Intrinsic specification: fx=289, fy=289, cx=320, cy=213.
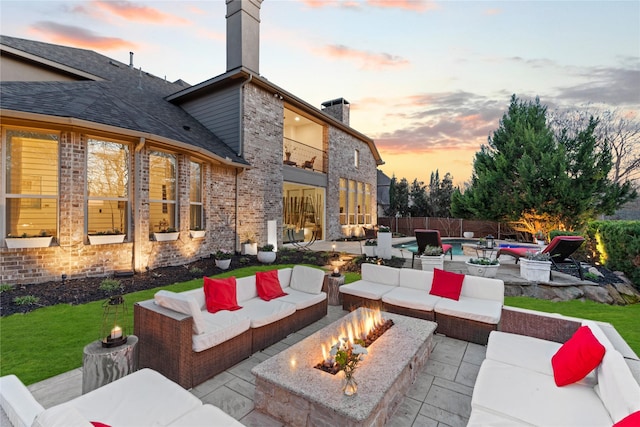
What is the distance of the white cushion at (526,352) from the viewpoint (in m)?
2.50

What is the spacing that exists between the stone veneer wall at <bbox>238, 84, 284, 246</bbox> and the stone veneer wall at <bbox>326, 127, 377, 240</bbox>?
13.3 ft

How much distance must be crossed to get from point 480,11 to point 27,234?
1154 cm

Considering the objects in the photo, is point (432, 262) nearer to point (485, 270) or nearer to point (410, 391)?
point (485, 270)

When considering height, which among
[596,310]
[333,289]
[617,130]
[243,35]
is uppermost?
[243,35]

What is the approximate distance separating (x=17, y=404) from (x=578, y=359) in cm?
372

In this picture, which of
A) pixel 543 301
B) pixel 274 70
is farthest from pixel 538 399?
pixel 274 70

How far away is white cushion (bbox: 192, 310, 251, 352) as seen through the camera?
2.90 metres

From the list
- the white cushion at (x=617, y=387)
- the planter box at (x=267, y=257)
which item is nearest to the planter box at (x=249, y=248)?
the planter box at (x=267, y=257)

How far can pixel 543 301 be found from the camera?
228 inches

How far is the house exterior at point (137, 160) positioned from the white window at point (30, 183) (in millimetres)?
20

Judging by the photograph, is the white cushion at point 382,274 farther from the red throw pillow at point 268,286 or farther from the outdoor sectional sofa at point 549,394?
the outdoor sectional sofa at point 549,394

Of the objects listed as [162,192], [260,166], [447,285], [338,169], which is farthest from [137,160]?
[338,169]

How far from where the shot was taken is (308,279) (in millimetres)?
4844

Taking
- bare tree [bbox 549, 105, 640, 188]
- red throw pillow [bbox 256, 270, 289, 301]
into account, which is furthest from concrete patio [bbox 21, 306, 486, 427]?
bare tree [bbox 549, 105, 640, 188]
